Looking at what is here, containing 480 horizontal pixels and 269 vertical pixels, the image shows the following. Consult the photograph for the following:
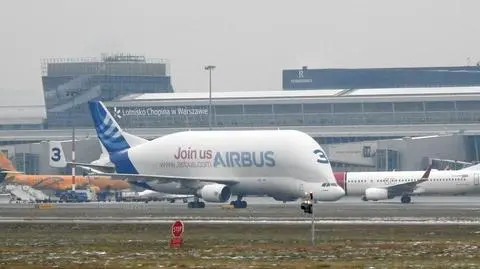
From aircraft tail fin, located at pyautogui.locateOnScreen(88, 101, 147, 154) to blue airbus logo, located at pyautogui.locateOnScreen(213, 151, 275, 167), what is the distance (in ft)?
29.1

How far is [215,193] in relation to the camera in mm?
117375

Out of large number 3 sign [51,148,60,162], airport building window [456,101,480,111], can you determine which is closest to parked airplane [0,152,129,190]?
large number 3 sign [51,148,60,162]

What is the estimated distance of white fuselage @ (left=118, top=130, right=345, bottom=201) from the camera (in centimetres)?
11712

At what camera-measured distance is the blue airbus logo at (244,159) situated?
118 meters

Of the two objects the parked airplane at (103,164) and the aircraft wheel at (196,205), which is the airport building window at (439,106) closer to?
the parked airplane at (103,164)

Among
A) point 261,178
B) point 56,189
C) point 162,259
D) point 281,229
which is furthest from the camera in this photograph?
point 56,189

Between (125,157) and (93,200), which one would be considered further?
(93,200)

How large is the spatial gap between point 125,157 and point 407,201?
23480mm

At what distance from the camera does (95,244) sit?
200 ft

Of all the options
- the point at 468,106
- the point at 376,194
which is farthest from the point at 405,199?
the point at 468,106

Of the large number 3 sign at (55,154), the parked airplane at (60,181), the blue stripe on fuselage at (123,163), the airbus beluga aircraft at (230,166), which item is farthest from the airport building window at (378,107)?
the blue stripe on fuselage at (123,163)

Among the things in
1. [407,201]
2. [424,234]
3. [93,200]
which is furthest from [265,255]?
[93,200]

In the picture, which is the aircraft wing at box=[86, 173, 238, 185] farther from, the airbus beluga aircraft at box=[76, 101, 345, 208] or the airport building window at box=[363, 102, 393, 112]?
the airport building window at box=[363, 102, 393, 112]

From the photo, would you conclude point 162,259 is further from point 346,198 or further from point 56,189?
point 56,189
